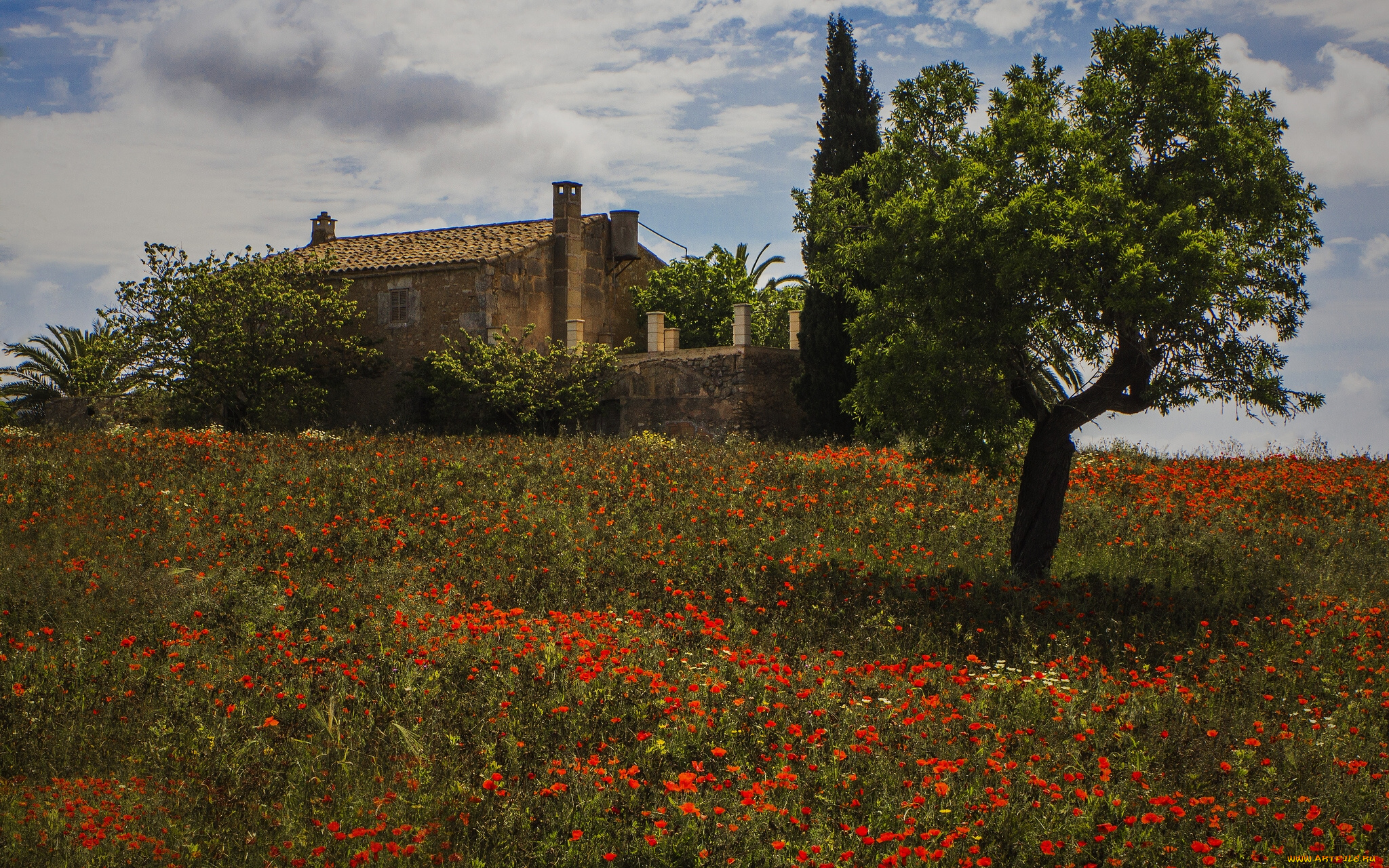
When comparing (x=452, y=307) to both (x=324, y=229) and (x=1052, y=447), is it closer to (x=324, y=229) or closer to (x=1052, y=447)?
(x=324, y=229)

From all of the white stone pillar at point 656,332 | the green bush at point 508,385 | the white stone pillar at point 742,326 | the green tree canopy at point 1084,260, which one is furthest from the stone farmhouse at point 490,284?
the green tree canopy at point 1084,260

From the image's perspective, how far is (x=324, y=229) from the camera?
33.6 metres

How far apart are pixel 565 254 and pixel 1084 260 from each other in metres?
20.4

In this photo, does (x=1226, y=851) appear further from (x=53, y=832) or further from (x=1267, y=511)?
(x=1267, y=511)

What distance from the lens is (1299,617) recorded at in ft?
33.1

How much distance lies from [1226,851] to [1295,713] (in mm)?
2974

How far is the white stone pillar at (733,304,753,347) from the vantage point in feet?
82.0

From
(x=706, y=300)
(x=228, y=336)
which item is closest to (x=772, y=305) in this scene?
(x=706, y=300)

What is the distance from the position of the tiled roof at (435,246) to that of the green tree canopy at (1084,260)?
1801 centimetres

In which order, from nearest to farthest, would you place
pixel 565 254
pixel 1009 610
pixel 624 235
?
pixel 1009 610, pixel 565 254, pixel 624 235

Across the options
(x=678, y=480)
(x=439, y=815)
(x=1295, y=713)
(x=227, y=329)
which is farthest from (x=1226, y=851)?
(x=227, y=329)

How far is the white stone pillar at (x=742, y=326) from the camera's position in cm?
2500

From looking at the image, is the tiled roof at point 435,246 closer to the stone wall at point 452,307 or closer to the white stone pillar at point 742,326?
the stone wall at point 452,307

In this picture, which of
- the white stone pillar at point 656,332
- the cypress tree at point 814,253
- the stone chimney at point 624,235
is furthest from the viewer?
the stone chimney at point 624,235
